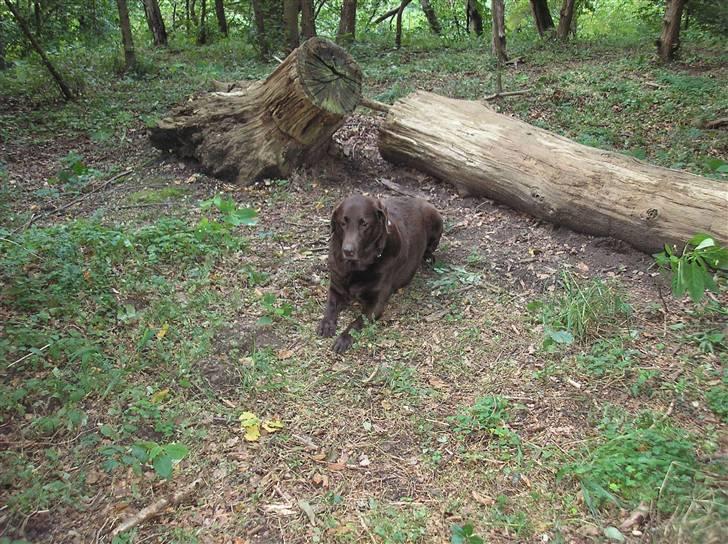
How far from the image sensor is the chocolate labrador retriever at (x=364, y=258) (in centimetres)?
435

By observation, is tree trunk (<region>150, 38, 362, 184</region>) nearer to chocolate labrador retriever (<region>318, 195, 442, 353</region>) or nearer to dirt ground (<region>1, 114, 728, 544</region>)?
dirt ground (<region>1, 114, 728, 544</region>)

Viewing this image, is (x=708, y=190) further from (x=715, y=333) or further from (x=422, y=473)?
(x=422, y=473)

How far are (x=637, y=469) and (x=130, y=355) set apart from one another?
3200 millimetres

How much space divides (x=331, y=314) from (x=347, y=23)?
35.7 feet

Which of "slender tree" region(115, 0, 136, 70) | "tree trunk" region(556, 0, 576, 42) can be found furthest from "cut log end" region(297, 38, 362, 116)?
"tree trunk" region(556, 0, 576, 42)

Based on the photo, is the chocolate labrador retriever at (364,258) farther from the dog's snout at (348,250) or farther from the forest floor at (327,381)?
the forest floor at (327,381)

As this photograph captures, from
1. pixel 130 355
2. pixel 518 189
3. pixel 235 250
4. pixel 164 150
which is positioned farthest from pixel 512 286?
pixel 164 150

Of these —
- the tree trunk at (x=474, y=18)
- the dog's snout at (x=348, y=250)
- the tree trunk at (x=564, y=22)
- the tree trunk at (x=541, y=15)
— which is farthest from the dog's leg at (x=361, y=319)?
the tree trunk at (x=474, y=18)

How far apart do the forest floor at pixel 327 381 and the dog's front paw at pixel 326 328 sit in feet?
0.57

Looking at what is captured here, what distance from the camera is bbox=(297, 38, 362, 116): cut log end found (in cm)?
607

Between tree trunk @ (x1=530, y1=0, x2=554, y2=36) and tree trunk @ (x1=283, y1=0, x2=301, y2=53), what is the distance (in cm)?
598

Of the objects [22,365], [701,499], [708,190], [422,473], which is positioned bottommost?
[422,473]

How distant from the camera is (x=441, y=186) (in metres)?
6.75

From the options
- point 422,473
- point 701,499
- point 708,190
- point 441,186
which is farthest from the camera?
point 441,186
